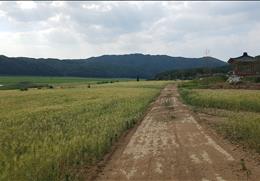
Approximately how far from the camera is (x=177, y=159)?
600 inches

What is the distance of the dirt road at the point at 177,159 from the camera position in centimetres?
1295

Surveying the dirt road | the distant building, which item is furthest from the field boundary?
the distant building

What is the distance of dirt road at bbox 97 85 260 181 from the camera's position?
12945 mm

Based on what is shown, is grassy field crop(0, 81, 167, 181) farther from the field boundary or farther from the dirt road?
the dirt road

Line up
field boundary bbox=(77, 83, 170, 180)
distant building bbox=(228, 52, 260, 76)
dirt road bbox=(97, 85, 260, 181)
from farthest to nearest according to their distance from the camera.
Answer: distant building bbox=(228, 52, 260, 76), field boundary bbox=(77, 83, 170, 180), dirt road bbox=(97, 85, 260, 181)

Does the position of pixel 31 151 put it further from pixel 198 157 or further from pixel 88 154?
pixel 198 157

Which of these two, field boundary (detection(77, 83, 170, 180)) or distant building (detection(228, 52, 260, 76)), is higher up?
distant building (detection(228, 52, 260, 76))

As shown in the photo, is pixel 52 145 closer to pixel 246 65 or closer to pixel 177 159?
pixel 177 159

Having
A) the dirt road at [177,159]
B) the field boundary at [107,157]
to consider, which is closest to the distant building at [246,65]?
the field boundary at [107,157]

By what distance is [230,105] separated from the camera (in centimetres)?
3775

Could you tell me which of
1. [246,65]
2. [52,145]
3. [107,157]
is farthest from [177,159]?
[246,65]

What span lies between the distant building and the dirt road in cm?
6589

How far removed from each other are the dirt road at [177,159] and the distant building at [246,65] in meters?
65.9

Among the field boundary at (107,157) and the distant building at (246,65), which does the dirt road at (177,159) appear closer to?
the field boundary at (107,157)
